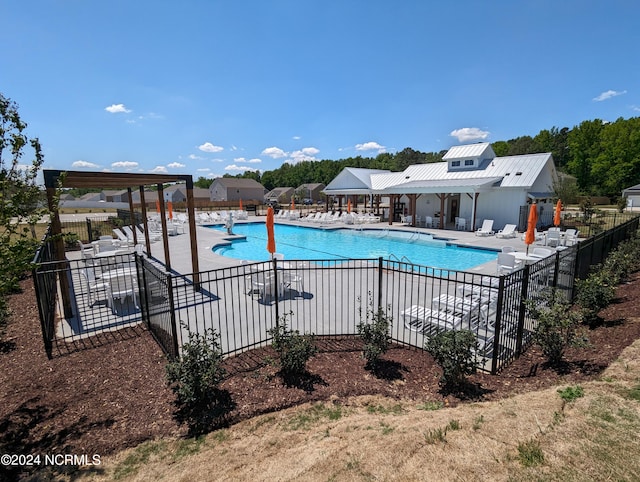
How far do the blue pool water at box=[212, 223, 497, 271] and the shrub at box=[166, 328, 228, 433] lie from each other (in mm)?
10257

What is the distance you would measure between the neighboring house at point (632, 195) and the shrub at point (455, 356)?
51765 mm

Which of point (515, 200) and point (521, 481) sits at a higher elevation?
point (515, 200)

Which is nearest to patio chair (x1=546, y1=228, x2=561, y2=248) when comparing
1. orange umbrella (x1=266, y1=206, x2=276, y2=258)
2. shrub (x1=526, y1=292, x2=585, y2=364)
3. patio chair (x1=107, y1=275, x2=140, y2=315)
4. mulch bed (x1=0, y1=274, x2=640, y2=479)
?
mulch bed (x1=0, y1=274, x2=640, y2=479)

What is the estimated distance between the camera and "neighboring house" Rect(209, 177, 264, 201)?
6881 centimetres

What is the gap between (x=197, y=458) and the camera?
120 inches

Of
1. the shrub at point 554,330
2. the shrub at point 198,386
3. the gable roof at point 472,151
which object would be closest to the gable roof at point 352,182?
the gable roof at point 472,151

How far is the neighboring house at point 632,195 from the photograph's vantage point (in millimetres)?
39897

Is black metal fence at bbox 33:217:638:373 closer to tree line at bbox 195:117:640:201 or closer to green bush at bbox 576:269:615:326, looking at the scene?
green bush at bbox 576:269:615:326

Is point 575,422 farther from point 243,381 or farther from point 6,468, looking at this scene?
point 6,468

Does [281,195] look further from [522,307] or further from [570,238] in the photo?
[522,307]

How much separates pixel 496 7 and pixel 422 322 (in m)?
11.5

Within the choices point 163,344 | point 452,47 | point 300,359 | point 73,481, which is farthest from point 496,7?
point 73,481

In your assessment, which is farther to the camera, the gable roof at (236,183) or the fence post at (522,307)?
the gable roof at (236,183)

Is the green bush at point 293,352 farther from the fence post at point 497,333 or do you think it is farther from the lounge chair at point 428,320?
the fence post at point 497,333
